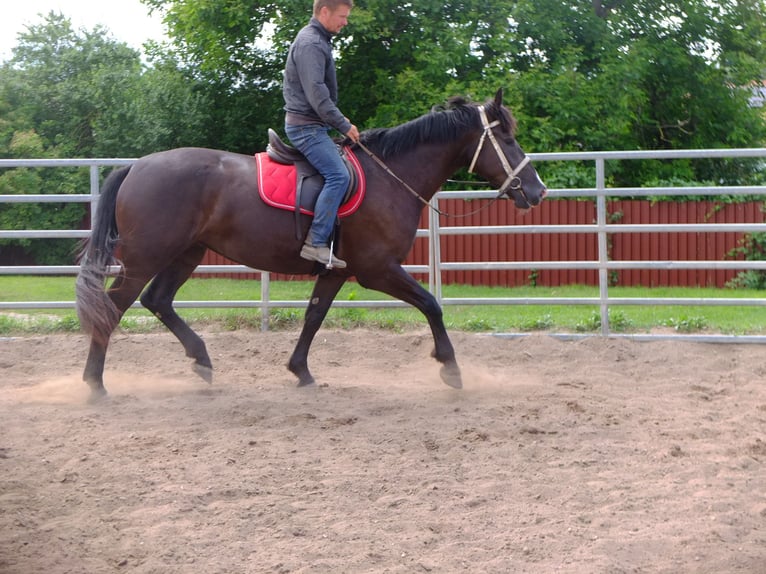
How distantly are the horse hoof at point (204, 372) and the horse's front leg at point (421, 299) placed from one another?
1.35 metres

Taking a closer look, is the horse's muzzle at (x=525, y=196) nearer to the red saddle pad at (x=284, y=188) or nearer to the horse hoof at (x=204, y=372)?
the red saddle pad at (x=284, y=188)

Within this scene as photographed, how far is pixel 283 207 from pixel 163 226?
834 mm

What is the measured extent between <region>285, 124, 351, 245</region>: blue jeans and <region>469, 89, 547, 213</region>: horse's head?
40.6 inches

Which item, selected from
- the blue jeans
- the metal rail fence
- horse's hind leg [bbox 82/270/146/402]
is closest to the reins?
the blue jeans

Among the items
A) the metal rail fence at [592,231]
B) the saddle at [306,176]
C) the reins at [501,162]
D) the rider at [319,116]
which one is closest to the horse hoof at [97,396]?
the rider at [319,116]

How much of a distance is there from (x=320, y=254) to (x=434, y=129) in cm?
127

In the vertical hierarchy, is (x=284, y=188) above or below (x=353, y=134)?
below

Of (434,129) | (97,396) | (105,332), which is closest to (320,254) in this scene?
(434,129)

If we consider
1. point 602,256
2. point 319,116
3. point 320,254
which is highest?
point 319,116

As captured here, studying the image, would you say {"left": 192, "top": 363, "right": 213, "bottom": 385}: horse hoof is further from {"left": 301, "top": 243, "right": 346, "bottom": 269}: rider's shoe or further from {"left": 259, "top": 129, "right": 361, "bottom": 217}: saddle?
{"left": 259, "top": 129, "right": 361, "bottom": 217}: saddle

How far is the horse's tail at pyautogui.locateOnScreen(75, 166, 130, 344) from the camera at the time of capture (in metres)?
6.34

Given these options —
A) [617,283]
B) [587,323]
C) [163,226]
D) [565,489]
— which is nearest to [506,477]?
[565,489]

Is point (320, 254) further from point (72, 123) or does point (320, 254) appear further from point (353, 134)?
point (72, 123)

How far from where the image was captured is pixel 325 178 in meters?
6.34
